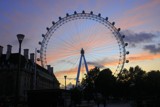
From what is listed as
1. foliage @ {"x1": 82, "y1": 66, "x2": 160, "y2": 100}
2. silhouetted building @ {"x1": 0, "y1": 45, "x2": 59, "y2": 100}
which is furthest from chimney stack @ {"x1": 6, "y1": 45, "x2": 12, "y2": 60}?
foliage @ {"x1": 82, "y1": 66, "x2": 160, "y2": 100}

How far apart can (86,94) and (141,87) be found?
102 feet

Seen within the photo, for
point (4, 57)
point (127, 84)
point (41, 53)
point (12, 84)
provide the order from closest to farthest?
point (41, 53)
point (12, 84)
point (4, 57)
point (127, 84)

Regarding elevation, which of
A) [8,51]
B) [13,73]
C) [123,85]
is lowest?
[123,85]

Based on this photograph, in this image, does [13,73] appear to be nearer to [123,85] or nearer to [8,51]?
[8,51]

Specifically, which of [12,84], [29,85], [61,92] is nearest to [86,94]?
[29,85]

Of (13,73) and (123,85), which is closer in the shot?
(13,73)

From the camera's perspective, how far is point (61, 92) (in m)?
45.3

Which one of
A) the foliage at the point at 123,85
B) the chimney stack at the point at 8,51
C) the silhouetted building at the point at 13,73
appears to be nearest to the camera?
the foliage at the point at 123,85

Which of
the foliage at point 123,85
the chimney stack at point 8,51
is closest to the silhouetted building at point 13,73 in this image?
the chimney stack at point 8,51

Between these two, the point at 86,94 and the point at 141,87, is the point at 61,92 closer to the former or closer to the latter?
the point at 141,87

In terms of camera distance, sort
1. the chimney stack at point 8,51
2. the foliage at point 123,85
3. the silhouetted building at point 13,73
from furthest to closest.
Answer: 1. the chimney stack at point 8,51
2. the silhouetted building at point 13,73
3. the foliage at point 123,85

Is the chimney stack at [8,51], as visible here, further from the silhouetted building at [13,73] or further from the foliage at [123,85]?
the foliage at [123,85]

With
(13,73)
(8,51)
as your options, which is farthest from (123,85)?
(8,51)

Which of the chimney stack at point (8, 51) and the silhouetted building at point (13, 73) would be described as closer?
the silhouetted building at point (13, 73)
